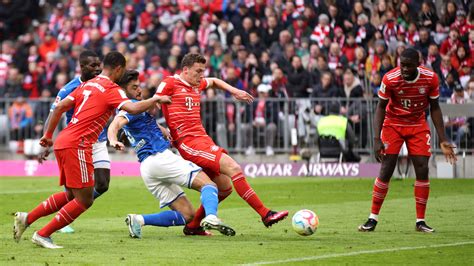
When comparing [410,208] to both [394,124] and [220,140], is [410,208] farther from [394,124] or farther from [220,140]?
[220,140]

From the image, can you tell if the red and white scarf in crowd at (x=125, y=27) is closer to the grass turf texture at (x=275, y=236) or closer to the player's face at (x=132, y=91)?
the grass turf texture at (x=275, y=236)

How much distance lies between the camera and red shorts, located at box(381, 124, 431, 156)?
555 inches

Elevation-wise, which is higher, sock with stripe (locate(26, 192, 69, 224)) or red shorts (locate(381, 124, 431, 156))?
red shorts (locate(381, 124, 431, 156))

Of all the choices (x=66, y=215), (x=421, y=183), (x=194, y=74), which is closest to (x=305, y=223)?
(x=421, y=183)

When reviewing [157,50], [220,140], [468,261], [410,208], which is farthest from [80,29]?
[468,261]

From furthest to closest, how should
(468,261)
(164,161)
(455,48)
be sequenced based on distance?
1. (455,48)
2. (164,161)
3. (468,261)

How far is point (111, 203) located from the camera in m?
19.2

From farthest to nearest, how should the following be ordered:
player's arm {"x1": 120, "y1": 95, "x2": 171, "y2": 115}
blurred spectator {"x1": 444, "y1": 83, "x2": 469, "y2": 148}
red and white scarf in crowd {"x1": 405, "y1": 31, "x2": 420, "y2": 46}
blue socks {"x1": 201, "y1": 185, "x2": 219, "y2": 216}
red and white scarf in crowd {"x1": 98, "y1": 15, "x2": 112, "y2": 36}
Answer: red and white scarf in crowd {"x1": 98, "y1": 15, "x2": 112, "y2": 36}, red and white scarf in crowd {"x1": 405, "y1": 31, "x2": 420, "y2": 46}, blurred spectator {"x1": 444, "y1": 83, "x2": 469, "y2": 148}, blue socks {"x1": 201, "y1": 185, "x2": 219, "y2": 216}, player's arm {"x1": 120, "y1": 95, "x2": 171, "y2": 115}

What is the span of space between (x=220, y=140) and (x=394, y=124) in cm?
1326

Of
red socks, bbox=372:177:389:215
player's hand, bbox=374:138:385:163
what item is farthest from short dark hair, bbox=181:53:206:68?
red socks, bbox=372:177:389:215

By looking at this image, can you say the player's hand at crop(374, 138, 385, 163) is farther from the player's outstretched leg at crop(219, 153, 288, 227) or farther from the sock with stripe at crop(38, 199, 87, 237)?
the sock with stripe at crop(38, 199, 87, 237)

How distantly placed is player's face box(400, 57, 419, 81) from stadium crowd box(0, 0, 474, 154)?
1107cm

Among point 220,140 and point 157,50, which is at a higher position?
point 157,50

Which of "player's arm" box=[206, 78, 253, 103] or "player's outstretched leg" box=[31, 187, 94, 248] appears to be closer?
"player's outstretched leg" box=[31, 187, 94, 248]
